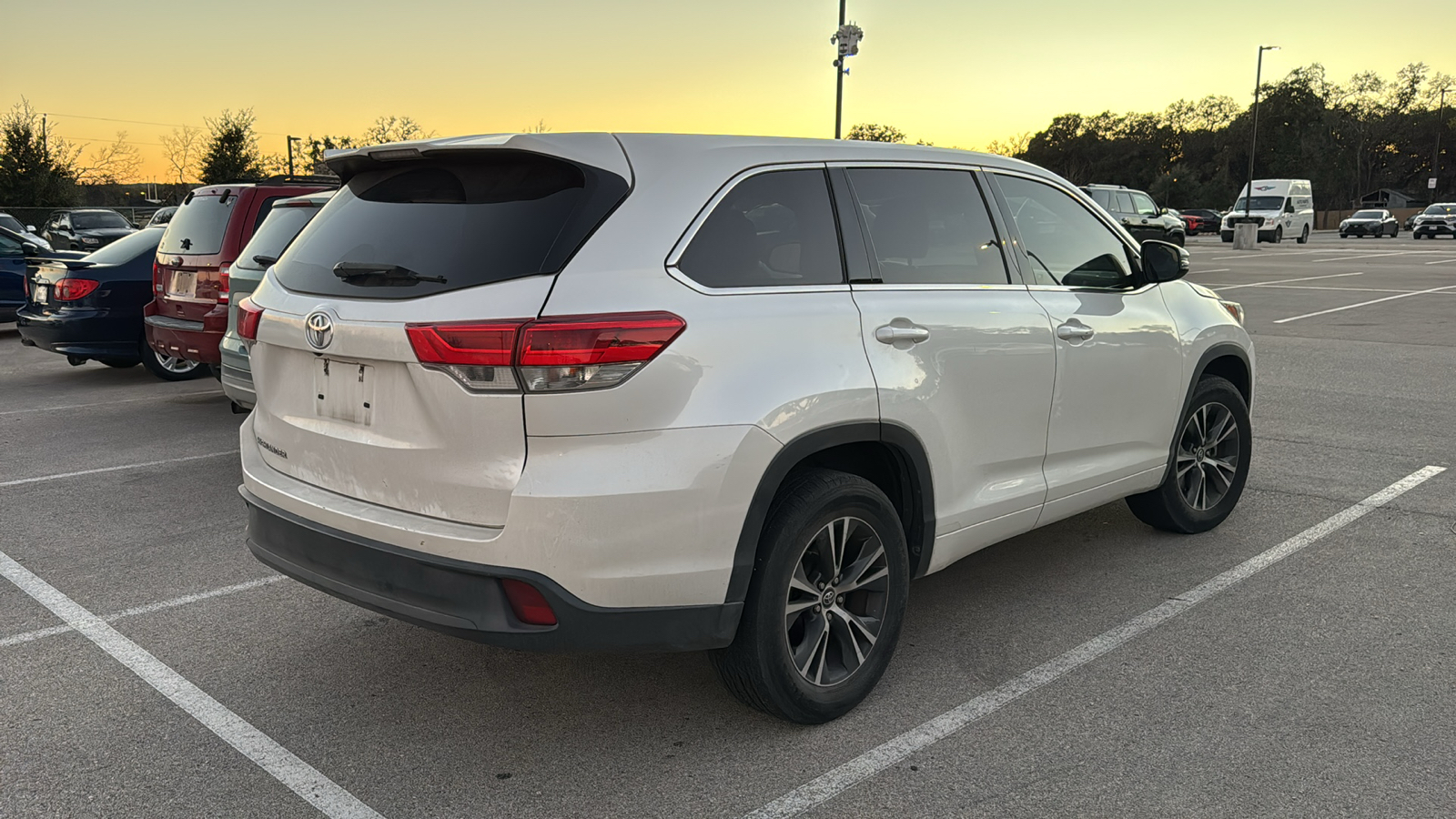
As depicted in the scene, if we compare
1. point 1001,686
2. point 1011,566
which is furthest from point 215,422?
point 1001,686

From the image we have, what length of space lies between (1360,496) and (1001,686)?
11.2ft

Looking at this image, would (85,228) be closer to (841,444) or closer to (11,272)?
(11,272)

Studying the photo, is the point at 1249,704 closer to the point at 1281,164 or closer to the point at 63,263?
the point at 63,263

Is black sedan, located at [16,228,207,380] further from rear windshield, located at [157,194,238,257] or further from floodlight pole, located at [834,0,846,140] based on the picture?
floodlight pole, located at [834,0,846,140]

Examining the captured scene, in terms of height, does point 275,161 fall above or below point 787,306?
above

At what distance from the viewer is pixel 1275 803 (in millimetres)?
2914

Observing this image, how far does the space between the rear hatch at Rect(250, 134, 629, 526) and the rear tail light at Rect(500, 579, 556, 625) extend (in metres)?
0.19

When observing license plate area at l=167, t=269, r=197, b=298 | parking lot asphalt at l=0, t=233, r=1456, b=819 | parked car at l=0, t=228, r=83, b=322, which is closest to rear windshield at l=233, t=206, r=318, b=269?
license plate area at l=167, t=269, r=197, b=298

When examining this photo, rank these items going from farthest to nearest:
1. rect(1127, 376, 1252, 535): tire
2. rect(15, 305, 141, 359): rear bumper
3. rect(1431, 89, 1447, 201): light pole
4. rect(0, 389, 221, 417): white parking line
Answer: rect(1431, 89, 1447, 201): light pole < rect(15, 305, 141, 359): rear bumper < rect(0, 389, 221, 417): white parking line < rect(1127, 376, 1252, 535): tire

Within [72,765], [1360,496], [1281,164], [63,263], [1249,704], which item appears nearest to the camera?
[72,765]

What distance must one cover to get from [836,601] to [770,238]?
3.72ft

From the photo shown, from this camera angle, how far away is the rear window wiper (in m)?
2.97

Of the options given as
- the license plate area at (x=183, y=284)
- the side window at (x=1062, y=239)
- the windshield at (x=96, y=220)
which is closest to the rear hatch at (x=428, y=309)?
the side window at (x=1062, y=239)

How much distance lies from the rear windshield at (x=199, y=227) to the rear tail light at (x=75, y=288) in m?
1.76
